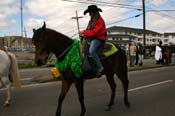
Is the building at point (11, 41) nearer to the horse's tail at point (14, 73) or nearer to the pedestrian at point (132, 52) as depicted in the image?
the horse's tail at point (14, 73)

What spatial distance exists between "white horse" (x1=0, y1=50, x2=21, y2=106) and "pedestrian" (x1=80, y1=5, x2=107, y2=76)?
268 cm

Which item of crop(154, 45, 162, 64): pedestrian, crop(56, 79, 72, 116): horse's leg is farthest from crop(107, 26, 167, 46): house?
crop(56, 79, 72, 116): horse's leg

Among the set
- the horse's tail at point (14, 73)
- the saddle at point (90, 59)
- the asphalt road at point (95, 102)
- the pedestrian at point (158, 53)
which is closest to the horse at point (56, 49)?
the saddle at point (90, 59)

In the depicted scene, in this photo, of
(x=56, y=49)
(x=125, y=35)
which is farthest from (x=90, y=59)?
(x=125, y=35)

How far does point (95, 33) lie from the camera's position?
855 cm

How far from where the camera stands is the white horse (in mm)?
10141

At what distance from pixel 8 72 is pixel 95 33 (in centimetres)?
312

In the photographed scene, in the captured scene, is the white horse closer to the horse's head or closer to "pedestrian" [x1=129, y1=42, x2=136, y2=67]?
the horse's head

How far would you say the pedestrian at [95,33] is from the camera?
8.55 m

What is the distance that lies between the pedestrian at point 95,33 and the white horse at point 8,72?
268 cm

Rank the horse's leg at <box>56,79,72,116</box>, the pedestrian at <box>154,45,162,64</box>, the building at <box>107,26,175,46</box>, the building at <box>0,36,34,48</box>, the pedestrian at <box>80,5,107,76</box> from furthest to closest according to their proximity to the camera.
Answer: the building at <box>107,26,175,46</box>, the pedestrian at <box>154,45,162,64</box>, the building at <box>0,36,34,48</box>, the pedestrian at <box>80,5,107,76</box>, the horse's leg at <box>56,79,72,116</box>

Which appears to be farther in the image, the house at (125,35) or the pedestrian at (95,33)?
the house at (125,35)

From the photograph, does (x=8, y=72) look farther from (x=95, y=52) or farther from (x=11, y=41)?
(x=11, y=41)

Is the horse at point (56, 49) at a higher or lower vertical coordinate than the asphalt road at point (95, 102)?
higher
